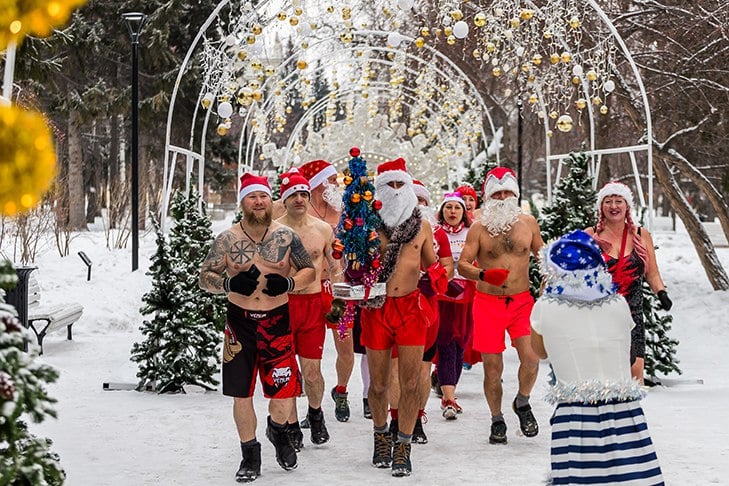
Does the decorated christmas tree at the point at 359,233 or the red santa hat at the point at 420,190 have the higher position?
the red santa hat at the point at 420,190

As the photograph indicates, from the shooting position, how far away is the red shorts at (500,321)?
801cm

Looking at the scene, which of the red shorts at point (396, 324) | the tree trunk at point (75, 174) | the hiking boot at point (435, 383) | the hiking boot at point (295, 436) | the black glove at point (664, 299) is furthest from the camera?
the tree trunk at point (75, 174)

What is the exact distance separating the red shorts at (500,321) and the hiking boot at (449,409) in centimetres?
114

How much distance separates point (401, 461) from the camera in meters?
6.98

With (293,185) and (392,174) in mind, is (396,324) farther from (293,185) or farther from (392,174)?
(293,185)

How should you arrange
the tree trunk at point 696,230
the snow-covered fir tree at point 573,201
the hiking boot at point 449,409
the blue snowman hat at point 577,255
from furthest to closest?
1. the tree trunk at point 696,230
2. the snow-covered fir tree at point 573,201
3. the hiking boot at point 449,409
4. the blue snowman hat at point 577,255

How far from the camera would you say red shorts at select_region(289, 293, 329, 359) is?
26.5ft

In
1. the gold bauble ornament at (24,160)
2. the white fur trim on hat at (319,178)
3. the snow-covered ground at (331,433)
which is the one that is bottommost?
the snow-covered ground at (331,433)

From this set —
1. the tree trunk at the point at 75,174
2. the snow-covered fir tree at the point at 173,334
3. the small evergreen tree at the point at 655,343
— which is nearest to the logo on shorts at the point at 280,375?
the snow-covered fir tree at the point at 173,334

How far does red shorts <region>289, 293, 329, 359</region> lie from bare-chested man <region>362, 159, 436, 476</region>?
0.93m

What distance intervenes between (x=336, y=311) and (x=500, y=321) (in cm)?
139

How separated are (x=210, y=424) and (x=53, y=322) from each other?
496 cm

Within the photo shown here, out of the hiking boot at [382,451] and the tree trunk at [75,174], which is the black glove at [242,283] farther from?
the tree trunk at [75,174]

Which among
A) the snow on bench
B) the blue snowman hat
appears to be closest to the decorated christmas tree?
the blue snowman hat
